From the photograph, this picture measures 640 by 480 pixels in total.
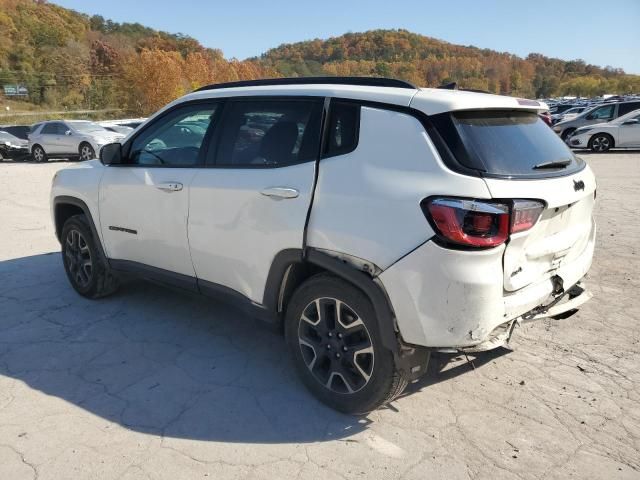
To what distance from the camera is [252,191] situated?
122 inches

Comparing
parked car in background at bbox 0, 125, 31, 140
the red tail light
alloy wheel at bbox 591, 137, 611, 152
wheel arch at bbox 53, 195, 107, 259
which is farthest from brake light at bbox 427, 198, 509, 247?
parked car in background at bbox 0, 125, 31, 140

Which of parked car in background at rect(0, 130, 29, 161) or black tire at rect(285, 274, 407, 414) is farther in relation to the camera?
parked car in background at rect(0, 130, 29, 161)

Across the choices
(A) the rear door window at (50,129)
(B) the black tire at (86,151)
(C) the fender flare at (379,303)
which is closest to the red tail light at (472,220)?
(C) the fender flare at (379,303)

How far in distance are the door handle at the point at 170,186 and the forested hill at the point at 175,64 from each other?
147ft

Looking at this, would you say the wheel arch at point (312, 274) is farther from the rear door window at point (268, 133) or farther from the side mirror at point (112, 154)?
the side mirror at point (112, 154)

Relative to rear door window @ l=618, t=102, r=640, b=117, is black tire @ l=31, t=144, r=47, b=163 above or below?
below

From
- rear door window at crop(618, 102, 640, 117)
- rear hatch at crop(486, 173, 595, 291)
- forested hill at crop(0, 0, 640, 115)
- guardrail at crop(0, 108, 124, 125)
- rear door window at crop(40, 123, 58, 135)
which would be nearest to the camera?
rear hatch at crop(486, 173, 595, 291)

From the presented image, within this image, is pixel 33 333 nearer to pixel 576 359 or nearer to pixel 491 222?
pixel 491 222

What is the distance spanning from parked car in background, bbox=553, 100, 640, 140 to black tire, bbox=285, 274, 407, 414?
57.4 ft

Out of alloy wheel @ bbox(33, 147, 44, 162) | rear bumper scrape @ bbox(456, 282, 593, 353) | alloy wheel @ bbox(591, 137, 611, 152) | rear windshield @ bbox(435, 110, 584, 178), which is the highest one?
rear windshield @ bbox(435, 110, 584, 178)

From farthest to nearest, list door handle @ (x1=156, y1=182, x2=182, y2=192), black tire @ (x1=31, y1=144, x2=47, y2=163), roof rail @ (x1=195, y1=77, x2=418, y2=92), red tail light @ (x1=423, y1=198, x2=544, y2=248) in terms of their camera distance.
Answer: black tire @ (x1=31, y1=144, x2=47, y2=163)
door handle @ (x1=156, y1=182, x2=182, y2=192)
roof rail @ (x1=195, y1=77, x2=418, y2=92)
red tail light @ (x1=423, y1=198, x2=544, y2=248)

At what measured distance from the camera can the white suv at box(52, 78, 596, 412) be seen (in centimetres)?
240

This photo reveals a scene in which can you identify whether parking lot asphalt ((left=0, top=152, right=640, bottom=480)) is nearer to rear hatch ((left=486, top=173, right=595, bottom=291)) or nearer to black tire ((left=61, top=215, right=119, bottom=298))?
black tire ((left=61, top=215, right=119, bottom=298))

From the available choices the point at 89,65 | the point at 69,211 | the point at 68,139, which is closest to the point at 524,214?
the point at 69,211
